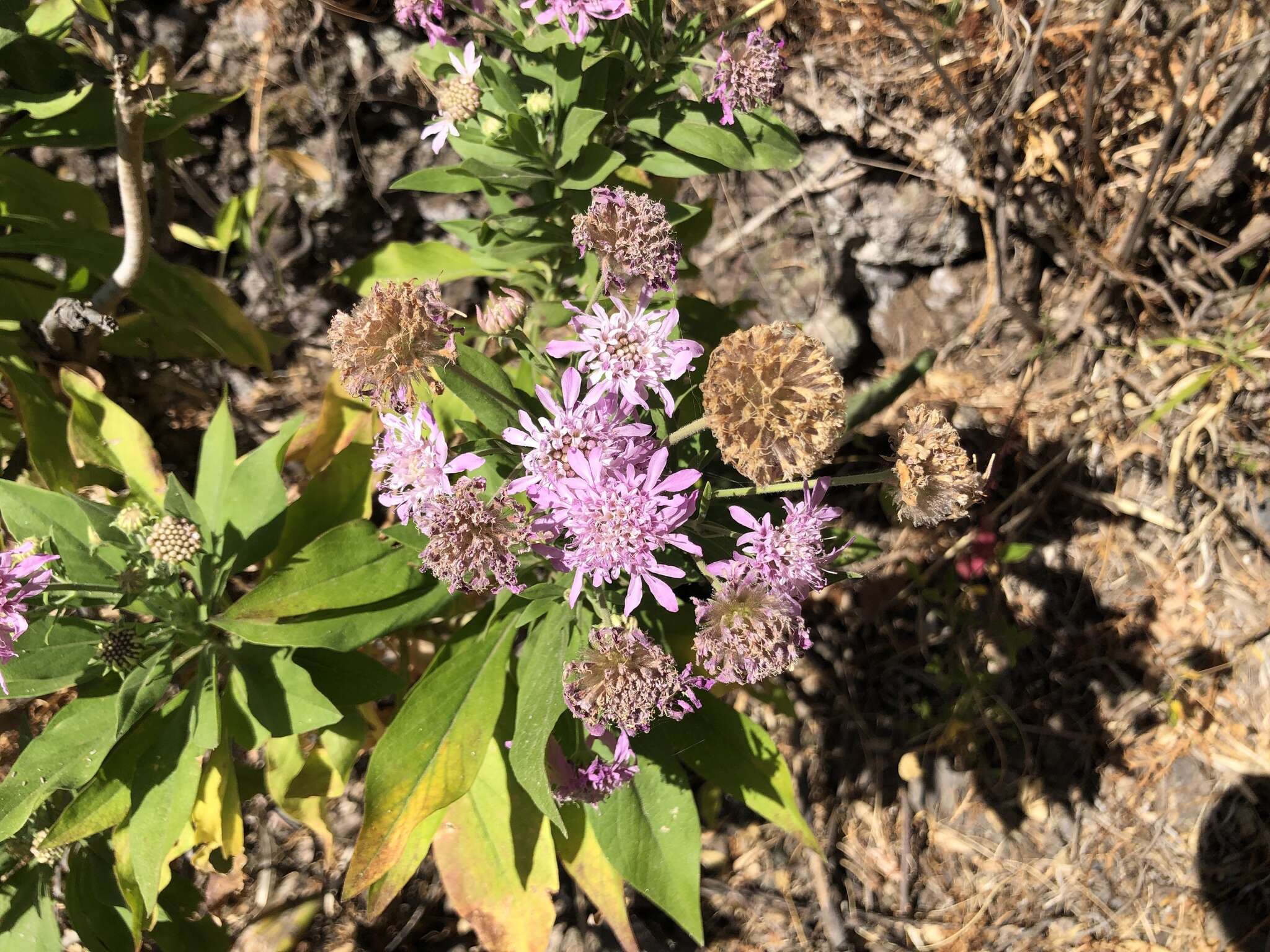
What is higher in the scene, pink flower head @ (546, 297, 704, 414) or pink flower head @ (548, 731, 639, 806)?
pink flower head @ (546, 297, 704, 414)

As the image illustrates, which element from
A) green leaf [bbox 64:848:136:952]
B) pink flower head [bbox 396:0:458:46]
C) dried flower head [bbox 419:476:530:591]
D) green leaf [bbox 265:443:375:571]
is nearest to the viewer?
dried flower head [bbox 419:476:530:591]

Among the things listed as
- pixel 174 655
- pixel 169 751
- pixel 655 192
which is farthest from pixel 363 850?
pixel 655 192

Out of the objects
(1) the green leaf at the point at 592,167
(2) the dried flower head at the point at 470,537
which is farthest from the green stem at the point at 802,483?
(1) the green leaf at the point at 592,167

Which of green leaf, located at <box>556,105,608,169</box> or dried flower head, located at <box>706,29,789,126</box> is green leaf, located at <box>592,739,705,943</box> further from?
dried flower head, located at <box>706,29,789,126</box>

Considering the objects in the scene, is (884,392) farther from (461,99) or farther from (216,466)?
(216,466)

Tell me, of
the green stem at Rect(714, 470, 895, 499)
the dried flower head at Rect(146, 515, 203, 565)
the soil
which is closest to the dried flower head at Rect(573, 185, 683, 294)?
the green stem at Rect(714, 470, 895, 499)

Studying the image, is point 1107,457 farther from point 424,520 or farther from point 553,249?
point 424,520

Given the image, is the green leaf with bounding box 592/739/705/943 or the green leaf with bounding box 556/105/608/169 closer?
the green leaf with bounding box 556/105/608/169
